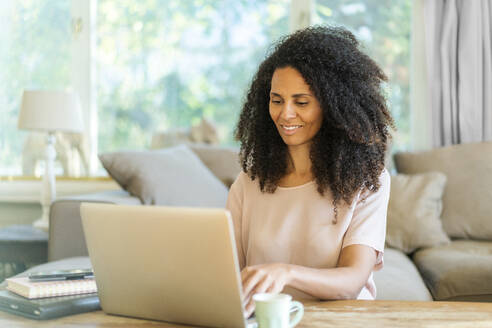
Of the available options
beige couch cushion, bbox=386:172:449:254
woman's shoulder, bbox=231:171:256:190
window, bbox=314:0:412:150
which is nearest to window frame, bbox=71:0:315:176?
window, bbox=314:0:412:150

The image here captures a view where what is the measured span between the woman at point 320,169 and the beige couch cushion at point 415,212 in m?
1.34

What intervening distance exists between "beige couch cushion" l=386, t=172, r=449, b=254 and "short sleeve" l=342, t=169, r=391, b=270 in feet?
4.56

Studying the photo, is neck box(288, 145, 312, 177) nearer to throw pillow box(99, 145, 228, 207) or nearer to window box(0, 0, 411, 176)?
throw pillow box(99, 145, 228, 207)

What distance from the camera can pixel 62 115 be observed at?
2.99 meters

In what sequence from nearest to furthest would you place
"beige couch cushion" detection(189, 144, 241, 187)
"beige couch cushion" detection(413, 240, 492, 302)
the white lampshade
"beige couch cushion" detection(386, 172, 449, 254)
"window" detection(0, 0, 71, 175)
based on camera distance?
"beige couch cushion" detection(413, 240, 492, 302) < "beige couch cushion" detection(386, 172, 449, 254) < the white lampshade < "beige couch cushion" detection(189, 144, 241, 187) < "window" detection(0, 0, 71, 175)

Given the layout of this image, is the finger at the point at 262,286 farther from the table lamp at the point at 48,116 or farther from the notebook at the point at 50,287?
the table lamp at the point at 48,116

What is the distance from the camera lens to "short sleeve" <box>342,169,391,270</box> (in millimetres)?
1326

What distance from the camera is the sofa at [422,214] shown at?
86.2 inches

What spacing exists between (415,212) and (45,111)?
1948 millimetres

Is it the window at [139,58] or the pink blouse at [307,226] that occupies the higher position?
the window at [139,58]

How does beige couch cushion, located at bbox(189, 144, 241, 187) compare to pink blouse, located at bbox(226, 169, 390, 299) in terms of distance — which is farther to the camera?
beige couch cushion, located at bbox(189, 144, 241, 187)

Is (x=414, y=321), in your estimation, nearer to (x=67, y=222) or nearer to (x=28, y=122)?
(x=67, y=222)

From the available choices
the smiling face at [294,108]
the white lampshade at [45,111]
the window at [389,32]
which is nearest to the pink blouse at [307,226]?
the smiling face at [294,108]

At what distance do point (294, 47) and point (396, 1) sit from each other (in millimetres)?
2366
